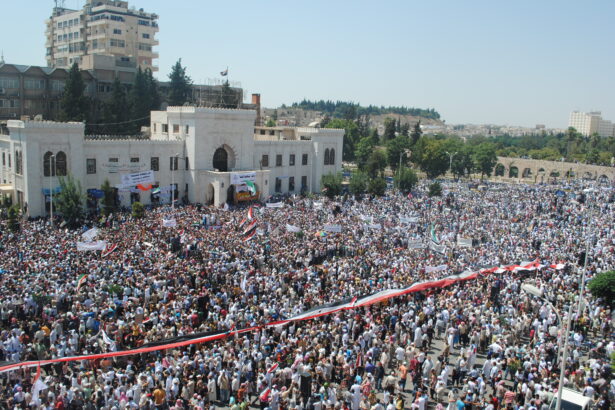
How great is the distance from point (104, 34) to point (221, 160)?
129 ft

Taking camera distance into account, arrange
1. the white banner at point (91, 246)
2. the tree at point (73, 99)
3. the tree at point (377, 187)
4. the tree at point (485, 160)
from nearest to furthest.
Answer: the white banner at point (91, 246)
the tree at point (377, 187)
the tree at point (73, 99)
the tree at point (485, 160)

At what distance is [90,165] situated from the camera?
40219mm

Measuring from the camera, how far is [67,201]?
33.8m

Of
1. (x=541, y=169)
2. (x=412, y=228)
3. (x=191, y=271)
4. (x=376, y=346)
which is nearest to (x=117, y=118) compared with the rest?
(x=412, y=228)

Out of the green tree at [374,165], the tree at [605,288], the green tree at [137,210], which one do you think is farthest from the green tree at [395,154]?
the tree at [605,288]

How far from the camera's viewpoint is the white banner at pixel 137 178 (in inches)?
1589

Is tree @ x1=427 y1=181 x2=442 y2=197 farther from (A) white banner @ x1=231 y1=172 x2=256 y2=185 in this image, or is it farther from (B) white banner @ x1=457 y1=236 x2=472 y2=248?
(B) white banner @ x1=457 y1=236 x2=472 y2=248

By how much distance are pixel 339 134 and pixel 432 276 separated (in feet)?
115

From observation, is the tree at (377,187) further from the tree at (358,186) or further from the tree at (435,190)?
the tree at (435,190)

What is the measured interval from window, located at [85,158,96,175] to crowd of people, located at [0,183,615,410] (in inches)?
289

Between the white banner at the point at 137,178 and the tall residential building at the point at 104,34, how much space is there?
118 feet

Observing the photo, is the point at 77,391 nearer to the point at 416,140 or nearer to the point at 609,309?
the point at 609,309

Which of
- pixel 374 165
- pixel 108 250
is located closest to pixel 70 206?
pixel 108 250

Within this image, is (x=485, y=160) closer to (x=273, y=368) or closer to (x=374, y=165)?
(x=374, y=165)
